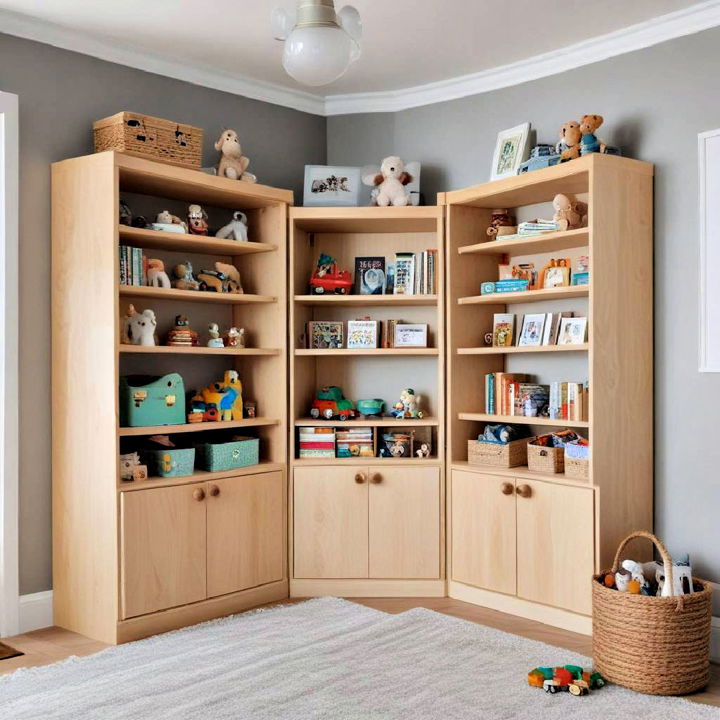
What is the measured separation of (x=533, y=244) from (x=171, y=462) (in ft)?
6.28

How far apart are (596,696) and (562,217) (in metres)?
1.97

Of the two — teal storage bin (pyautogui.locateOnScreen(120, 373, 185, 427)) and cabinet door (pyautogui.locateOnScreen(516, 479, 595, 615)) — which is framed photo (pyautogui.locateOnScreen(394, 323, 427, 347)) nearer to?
cabinet door (pyautogui.locateOnScreen(516, 479, 595, 615))

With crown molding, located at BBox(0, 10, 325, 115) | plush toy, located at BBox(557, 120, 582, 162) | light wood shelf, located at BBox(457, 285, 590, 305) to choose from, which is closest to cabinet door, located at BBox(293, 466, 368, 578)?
light wood shelf, located at BBox(457, 285, 590, 305)

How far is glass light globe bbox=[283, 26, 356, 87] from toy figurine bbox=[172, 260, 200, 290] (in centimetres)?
176

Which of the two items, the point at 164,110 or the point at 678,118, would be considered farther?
the point at 164,110

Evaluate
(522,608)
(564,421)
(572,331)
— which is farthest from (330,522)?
(572,331)

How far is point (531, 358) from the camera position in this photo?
413cm

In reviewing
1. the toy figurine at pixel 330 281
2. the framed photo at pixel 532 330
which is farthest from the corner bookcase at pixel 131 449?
the framed photo at pixel 532 330

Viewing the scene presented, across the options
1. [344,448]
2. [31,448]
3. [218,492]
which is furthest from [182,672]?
[344,448]

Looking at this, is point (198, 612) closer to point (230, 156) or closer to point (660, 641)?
point (660, 641)

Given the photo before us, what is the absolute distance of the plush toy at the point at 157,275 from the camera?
3709 mm

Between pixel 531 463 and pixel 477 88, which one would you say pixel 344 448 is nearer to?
pixel 531 463

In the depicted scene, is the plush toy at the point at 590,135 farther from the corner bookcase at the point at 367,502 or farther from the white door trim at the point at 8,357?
the white door trim at the point at 8,357

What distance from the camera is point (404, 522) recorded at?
411 cm
